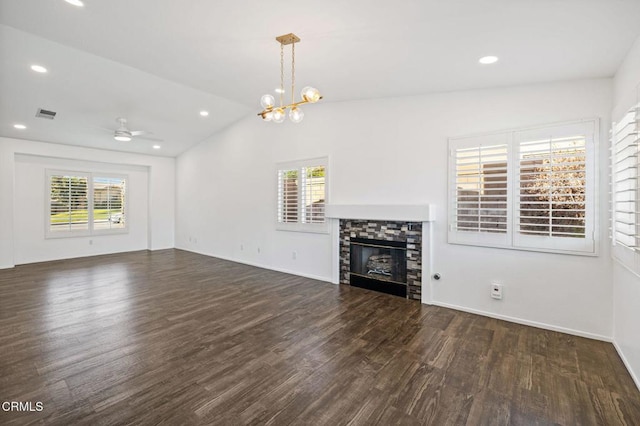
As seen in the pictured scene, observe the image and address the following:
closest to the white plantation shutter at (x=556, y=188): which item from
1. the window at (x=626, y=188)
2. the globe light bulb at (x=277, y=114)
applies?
the window at (x=626, y=188)

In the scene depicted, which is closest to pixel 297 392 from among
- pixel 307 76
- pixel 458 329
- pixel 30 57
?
pixel 458 329

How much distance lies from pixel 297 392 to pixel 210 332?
1.45 meters

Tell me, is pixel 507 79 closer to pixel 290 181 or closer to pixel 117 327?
pixel 290 181

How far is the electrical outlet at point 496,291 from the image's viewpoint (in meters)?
3.70

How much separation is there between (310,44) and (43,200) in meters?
7.70

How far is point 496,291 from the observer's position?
146 inches

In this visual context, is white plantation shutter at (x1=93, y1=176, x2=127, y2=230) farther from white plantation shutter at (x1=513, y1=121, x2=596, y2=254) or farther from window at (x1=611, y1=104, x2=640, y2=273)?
window at (x1=611, y1=104, x2=640, y2=273)

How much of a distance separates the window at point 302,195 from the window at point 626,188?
3.70 metres

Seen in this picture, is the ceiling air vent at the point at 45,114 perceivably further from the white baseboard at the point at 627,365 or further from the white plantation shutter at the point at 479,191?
the white baseboard at the point at 627,365


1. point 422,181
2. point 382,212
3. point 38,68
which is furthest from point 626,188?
point 38,68

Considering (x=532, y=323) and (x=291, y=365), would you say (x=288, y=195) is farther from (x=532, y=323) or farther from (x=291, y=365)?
(x=532, y=323)

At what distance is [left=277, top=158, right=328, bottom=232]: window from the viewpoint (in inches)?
215

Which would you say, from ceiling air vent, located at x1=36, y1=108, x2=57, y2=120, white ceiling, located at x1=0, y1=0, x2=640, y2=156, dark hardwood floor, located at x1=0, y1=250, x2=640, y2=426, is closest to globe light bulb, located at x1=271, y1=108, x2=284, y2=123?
white ceiling, located at x1=0, y1=0, x2=640, y2=156
